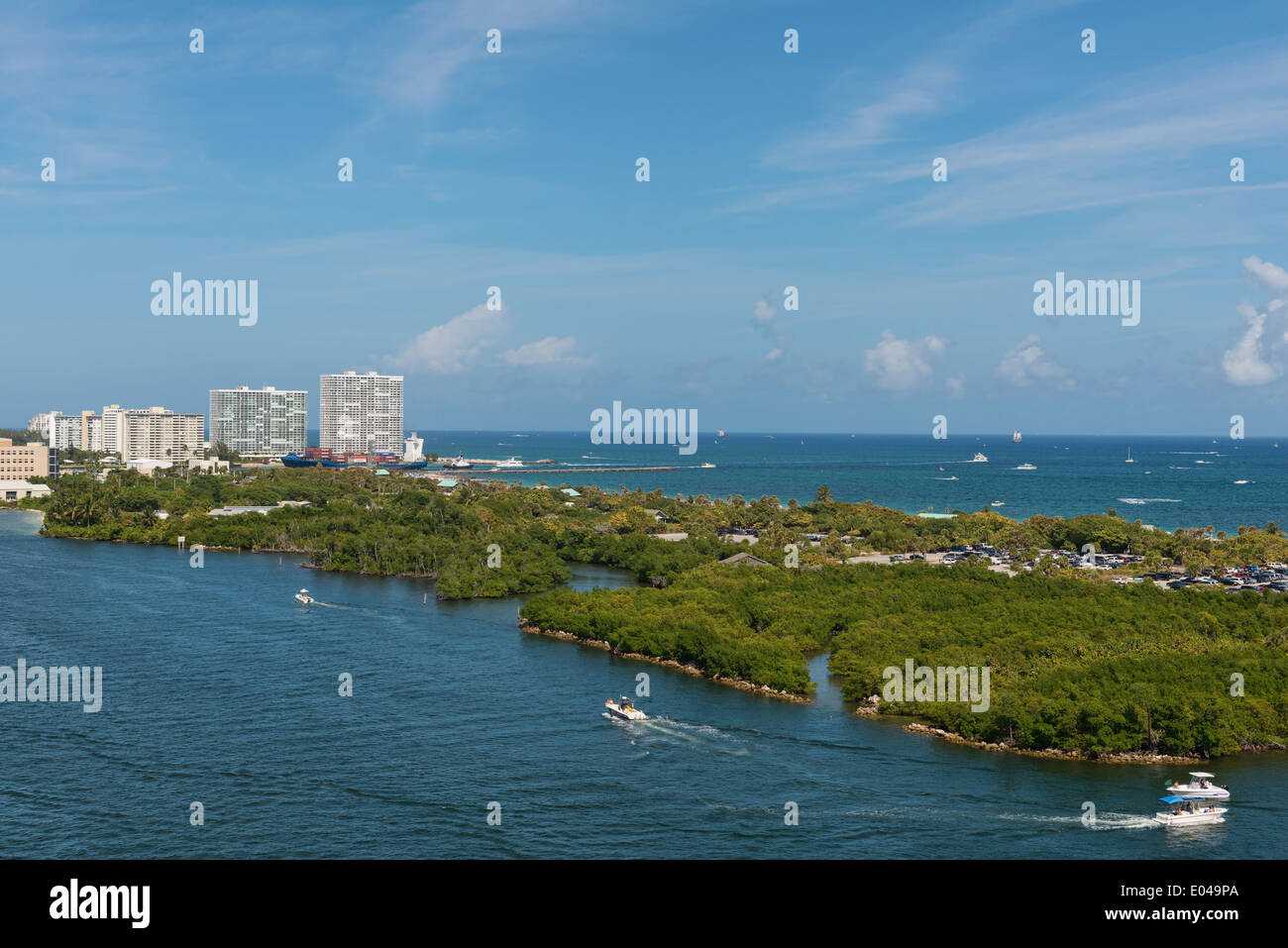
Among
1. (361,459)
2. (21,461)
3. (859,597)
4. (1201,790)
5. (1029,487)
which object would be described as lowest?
(1201,790)

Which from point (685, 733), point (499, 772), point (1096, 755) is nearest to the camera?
point (499, 772)

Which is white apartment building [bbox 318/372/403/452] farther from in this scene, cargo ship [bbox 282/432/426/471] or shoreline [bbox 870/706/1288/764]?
shoreline [bbox 870/706/1288/764]

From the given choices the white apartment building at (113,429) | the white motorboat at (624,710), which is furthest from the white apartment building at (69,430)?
the white motorboat at (624,710)

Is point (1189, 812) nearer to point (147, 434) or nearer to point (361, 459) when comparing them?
point (361, 459)

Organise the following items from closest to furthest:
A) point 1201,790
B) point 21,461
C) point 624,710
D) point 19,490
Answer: point 1201,790 < point 624,710 < point 19,490 < point 21,461

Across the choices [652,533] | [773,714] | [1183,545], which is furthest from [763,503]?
[773,714]

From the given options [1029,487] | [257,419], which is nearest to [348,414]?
[257,419]

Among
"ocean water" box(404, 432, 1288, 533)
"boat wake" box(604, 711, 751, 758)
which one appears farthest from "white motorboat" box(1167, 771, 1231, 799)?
"ocean water" box(404, 432, 1288, 533)
